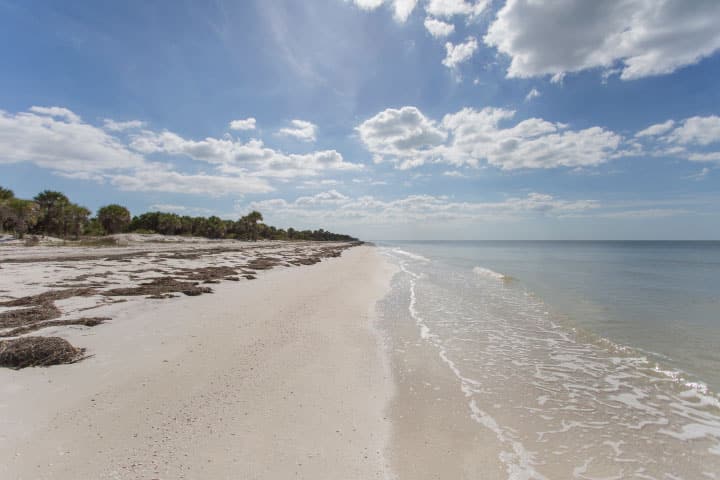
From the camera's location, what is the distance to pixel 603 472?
4.28 m

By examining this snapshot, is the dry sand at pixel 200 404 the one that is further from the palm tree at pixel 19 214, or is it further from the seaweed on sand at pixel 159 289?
the palm tree at pixel 19 214

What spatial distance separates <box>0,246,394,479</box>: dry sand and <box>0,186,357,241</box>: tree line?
61603 millimetres

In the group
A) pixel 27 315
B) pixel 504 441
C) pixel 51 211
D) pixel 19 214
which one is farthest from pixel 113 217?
pixel 504 441

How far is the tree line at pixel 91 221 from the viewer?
165 ft

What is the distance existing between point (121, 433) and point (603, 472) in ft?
21.3

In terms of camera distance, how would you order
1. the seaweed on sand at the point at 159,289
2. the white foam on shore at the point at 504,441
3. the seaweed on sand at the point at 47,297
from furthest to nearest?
the seaweed on sand at the point at 159,289 → the seaweed on sand at the point at 47,297 → the white foam on shore at the point at 504,441

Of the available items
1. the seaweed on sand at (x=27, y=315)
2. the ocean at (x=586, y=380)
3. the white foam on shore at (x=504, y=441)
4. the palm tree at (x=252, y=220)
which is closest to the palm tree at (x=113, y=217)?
the palm tree at (x=252, y=220)

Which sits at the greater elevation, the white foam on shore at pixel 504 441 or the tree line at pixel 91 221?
the tree line at pixel 91 221

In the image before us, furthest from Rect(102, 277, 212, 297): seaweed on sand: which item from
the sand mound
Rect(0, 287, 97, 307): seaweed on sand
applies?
the sand mound

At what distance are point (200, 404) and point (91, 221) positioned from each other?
95.2 meters

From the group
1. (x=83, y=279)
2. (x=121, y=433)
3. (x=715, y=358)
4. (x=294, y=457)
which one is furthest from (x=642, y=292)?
(x=83, y=279)

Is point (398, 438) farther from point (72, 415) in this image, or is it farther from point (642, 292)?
point (642, 292)

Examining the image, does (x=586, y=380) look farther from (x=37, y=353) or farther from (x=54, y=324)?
(x=54, y=324)

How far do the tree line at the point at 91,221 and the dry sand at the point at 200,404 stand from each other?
61.6 meters
